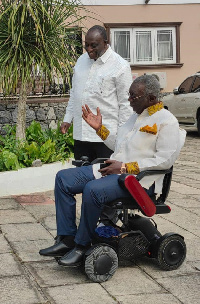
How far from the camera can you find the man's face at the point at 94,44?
17.6 ft

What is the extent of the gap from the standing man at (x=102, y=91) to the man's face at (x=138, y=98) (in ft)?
2.63

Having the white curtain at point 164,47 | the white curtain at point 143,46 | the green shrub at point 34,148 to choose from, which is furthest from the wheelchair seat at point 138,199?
the white curtain at point 164,47

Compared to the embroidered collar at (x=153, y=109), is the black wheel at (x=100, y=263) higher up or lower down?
lower down

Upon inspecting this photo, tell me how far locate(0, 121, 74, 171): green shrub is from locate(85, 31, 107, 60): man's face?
2938 millimetres

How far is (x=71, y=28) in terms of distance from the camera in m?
9.55

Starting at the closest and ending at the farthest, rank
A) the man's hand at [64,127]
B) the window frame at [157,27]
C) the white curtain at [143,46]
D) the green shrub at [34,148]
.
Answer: the man's hand at [64,127] < the green shrub at [34,148] < the window frame at [157,27] < the white curtain at [143,46]

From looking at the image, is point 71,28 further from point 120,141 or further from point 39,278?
point 39,278

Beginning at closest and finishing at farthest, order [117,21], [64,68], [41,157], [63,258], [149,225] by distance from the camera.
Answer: [63,258]
[149,225]
[41,157]
[64,68]
[117,21]

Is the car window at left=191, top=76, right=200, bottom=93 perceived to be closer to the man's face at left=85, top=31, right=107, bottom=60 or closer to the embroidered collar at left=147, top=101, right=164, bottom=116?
the man's face at left=85, top=31, right=107, bottom=60

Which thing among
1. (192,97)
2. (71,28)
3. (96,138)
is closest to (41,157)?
(71,28)

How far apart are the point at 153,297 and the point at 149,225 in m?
0.79

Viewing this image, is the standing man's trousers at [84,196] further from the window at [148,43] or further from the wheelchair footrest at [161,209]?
the window at [148,43]

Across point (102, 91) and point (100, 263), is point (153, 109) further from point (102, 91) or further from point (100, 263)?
point (100, 263)

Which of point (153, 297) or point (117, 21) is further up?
point (117, 21)
